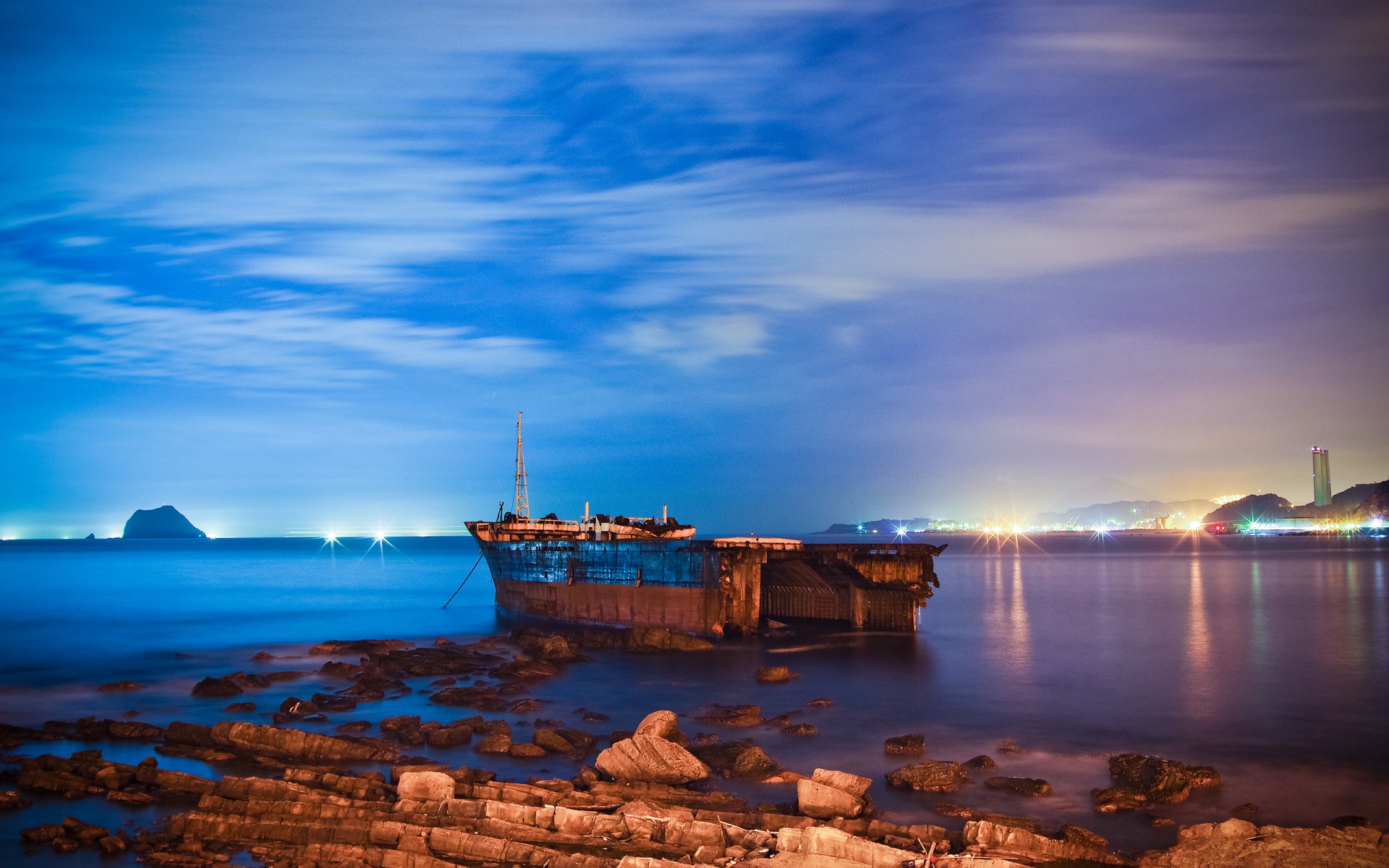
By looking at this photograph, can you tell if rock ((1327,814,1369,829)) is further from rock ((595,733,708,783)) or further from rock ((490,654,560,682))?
rock ((490,654,560,682))

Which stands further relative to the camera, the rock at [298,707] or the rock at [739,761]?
the rock at [298,707]

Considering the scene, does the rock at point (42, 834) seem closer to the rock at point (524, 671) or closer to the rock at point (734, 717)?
the rock at point (734, 717)

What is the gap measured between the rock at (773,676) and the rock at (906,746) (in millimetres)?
9726

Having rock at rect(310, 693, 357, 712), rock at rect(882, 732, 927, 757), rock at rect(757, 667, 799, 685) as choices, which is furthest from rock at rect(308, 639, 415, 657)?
rock at rect(882, 732, 927, 757)

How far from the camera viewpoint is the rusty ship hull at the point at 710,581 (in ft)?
147

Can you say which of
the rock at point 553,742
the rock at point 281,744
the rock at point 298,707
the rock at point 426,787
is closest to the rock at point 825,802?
the rock at point 426,787

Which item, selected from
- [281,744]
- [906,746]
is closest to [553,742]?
[281,744]

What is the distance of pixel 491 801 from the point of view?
50.7 ft

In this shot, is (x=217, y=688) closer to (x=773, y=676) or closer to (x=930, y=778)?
(x=773, y=676)

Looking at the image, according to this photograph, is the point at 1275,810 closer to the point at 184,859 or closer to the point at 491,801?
the point at 491,801

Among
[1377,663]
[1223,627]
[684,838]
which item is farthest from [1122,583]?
[684,838]

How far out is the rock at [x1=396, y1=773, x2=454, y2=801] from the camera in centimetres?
1592

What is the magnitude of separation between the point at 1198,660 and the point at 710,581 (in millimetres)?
22286

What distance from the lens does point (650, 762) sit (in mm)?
18781
